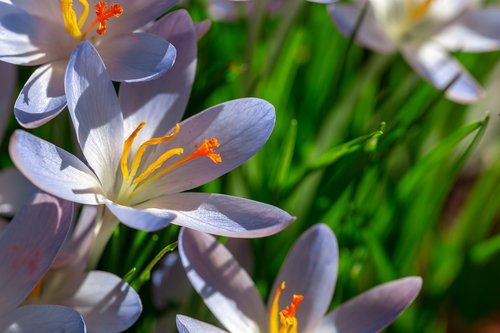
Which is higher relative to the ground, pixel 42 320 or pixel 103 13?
pixel 103 13

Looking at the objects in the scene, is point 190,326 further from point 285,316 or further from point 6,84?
point 6,84

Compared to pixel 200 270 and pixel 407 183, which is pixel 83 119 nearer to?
pixel 200 270

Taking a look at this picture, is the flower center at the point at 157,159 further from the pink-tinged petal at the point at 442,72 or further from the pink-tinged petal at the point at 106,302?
the pink-tinged petal at the point at 442,72

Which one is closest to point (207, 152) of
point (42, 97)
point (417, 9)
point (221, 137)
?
point (221, 137)

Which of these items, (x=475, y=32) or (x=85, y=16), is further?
(x=475, y=32)

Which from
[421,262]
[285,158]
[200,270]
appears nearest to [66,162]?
[200,270]

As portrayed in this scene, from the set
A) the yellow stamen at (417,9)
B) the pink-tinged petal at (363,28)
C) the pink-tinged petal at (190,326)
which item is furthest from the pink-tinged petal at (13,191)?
the yellow stamen at (417,9)

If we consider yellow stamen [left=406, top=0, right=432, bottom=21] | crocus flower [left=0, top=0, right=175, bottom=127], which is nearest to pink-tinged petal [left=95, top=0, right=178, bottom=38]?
crocus flower [left=0, top=0, right=175, bottom=127]
